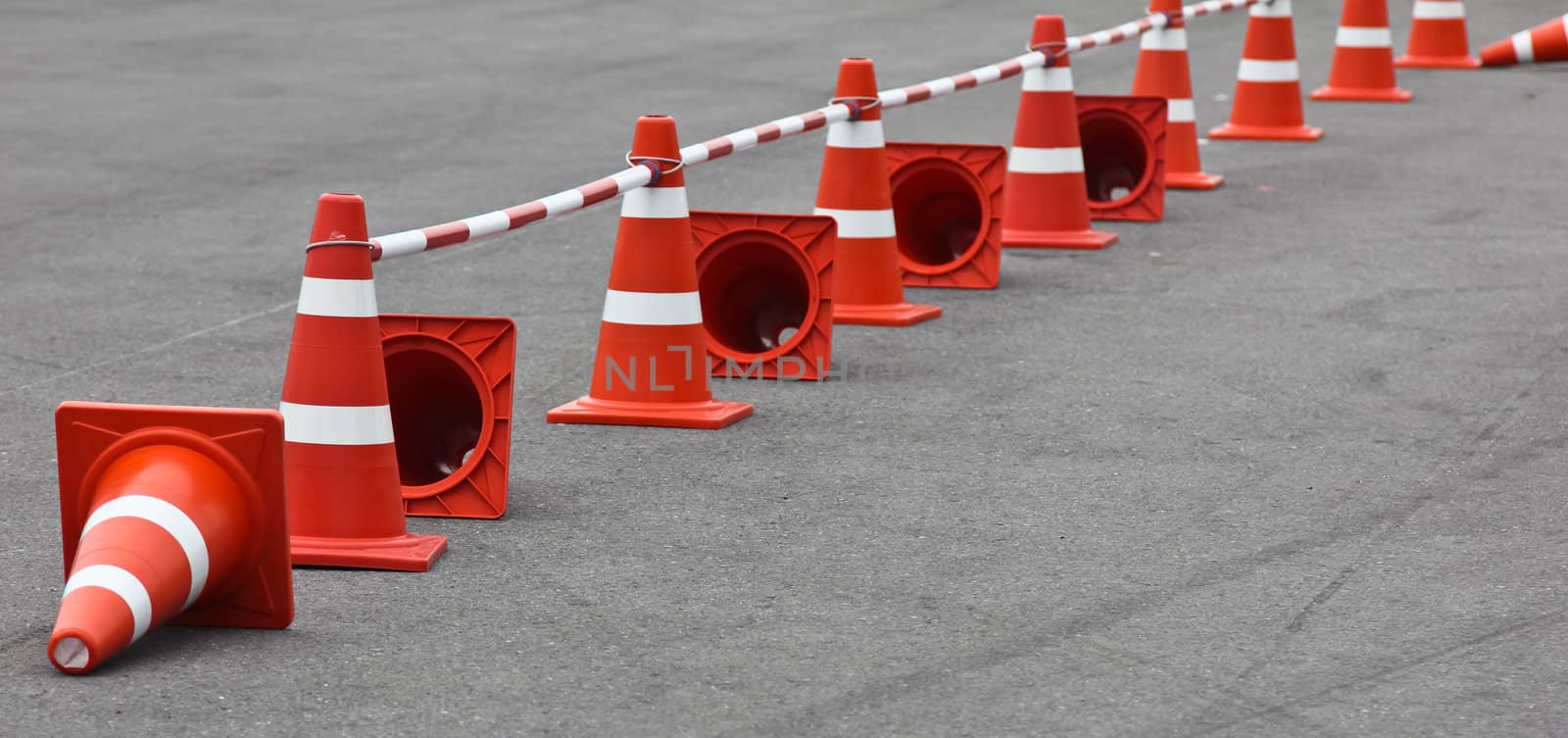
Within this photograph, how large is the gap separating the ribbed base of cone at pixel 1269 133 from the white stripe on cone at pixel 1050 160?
405 cm

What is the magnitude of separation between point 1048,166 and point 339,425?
225 inches

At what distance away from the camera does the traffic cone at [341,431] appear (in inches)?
228

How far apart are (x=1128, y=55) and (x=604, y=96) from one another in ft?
15.9

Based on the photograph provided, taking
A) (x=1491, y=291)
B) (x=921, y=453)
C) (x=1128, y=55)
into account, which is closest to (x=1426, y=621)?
(x=921, y=453)

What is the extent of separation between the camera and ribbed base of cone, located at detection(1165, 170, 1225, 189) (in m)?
12.8

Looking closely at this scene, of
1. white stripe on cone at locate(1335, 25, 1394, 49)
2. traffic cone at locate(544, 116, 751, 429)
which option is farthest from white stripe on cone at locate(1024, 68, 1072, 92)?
white stripe on cone at locate(1335, 25, 1394, 49)

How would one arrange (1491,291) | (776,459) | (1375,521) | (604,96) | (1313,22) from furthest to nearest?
(1313,22) → (604,96) → (1491,291) → (776,459) → (1375,521)

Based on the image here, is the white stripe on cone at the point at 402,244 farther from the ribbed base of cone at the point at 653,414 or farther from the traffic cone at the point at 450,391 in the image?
the ribbed base of cone at the point at 653,414

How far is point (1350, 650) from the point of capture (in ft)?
16.8

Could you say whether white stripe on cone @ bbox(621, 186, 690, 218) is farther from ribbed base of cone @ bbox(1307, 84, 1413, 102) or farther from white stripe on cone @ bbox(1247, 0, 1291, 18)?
ribbed base of cone @ bbox(1307, 84, 1413, 102)

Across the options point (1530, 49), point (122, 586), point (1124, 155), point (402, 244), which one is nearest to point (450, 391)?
point (402, 244)

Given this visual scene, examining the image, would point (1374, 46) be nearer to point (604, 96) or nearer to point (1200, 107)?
point (1200, 107)

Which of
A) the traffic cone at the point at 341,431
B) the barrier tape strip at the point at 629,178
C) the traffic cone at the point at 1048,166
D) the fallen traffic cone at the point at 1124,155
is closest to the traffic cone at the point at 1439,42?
the fallen traffic cone at the point at 1124,155

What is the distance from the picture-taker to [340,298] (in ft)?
19.0
